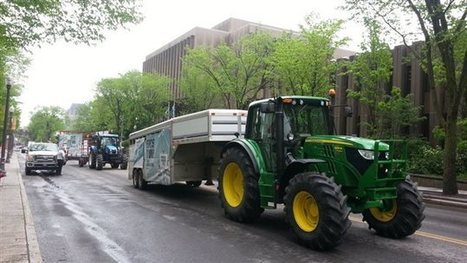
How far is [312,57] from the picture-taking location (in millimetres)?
27953

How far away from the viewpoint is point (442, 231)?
10.1 m

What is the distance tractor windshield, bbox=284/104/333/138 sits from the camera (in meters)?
9.58

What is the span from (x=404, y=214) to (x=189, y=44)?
62.8 m

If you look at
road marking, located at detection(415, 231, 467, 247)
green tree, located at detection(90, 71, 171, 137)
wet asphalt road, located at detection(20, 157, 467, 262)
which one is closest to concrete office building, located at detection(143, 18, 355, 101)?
green tree, located at detection(90, 71, 171, 137)

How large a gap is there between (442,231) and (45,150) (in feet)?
74.8

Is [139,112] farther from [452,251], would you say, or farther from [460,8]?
[452,251]

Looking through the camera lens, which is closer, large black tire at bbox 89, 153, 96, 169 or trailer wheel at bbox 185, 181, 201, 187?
trailer wheel at bbox 185, 181, 201, 187

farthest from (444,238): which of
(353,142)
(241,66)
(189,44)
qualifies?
(189,44)

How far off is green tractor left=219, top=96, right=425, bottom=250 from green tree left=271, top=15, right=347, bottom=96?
1812 centimetres

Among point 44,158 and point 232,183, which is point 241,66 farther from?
point 232,183

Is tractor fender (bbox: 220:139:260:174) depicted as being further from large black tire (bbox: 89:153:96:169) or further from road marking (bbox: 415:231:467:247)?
large black tire (bbox: 89:153:96:169)

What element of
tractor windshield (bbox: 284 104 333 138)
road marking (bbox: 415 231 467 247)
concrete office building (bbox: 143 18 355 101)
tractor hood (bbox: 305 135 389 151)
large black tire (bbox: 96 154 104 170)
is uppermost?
concrete office building (bbox: 143 18 355 101)

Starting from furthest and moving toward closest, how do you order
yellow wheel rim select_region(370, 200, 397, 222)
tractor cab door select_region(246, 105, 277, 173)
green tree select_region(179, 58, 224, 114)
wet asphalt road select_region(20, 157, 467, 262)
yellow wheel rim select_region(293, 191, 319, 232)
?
1. green tree select_region(179, 58, 224, 114)
2. tractor cab door select_region(246, 105, 277, 173)
3. yellow wheel rim select_region(370, 200, 397, 222)
4. yellow wheel rim select_region(293, 191, 319, 232)
5. wet asphalt road select_region(20, 157, 467, 262)

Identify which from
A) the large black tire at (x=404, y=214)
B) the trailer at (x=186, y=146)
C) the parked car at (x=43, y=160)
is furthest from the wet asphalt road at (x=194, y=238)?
the parked car at (x=43, y=160)
